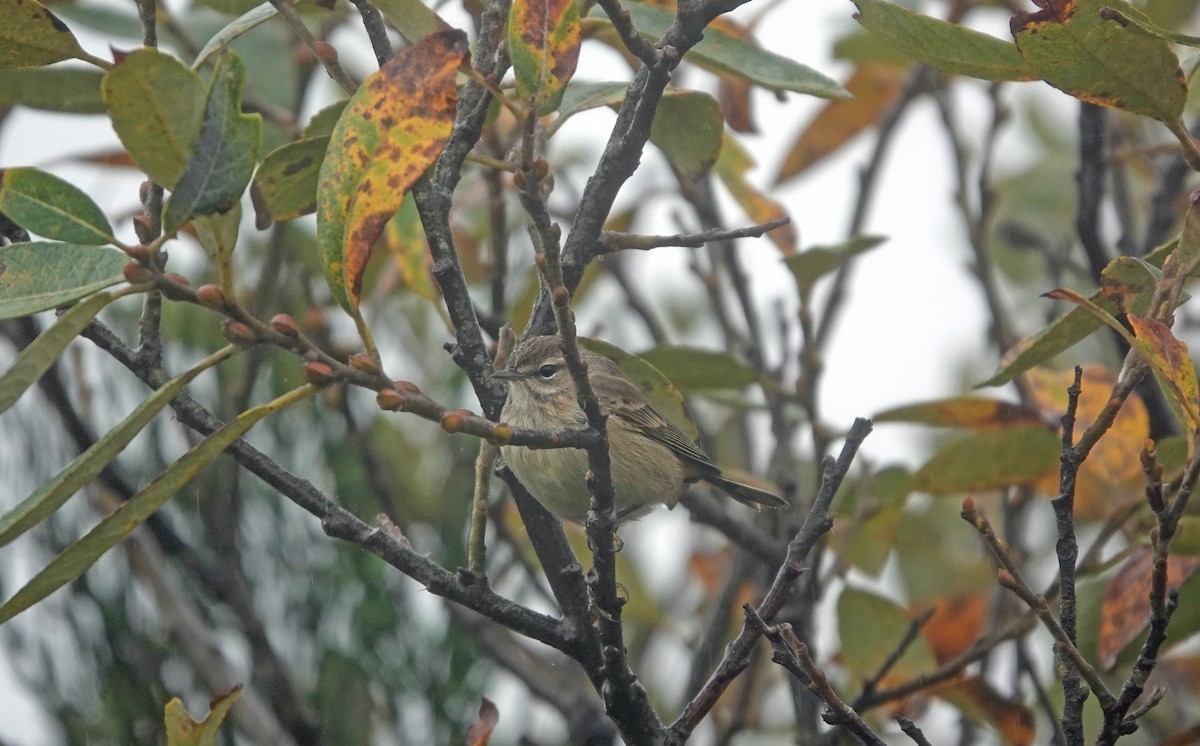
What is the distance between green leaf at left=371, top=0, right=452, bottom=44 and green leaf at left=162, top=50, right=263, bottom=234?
757mm

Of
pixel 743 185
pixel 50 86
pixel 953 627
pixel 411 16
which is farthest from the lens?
pixel 953 627

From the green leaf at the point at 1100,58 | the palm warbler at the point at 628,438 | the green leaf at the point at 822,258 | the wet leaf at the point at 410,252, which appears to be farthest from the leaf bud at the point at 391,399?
the palm warbler at the point at 628,438

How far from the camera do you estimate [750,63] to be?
2.31m

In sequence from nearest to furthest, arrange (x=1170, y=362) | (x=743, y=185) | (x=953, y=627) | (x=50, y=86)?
(x=1170, y=362)
(x=50, y=86)
(x=743, y=185)
(x=953, y=627)

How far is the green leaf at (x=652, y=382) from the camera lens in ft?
7.97

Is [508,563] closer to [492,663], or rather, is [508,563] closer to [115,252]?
[492,663]

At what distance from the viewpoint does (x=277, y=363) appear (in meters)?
3.68

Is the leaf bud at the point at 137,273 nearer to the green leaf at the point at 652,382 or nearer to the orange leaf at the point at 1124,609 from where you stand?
the green leaf at the point at 652,382

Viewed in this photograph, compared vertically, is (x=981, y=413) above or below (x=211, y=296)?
above

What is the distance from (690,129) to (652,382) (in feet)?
1.75

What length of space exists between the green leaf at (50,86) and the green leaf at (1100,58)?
2.22 m

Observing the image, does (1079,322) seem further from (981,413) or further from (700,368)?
(700,368)

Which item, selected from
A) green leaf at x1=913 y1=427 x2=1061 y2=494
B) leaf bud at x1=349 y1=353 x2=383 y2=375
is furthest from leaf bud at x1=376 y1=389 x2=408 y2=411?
green leaf at x1=913 y1=427 x2=1061 y2=494

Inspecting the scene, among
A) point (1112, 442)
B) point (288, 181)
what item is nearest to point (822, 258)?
point (1112, 442)
